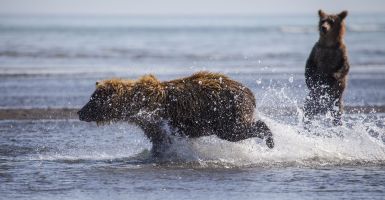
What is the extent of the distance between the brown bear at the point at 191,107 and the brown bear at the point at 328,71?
175 cm

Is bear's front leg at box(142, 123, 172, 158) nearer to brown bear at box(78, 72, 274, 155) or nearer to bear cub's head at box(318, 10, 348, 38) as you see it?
brown bear at box(78, 72, 274, 155)

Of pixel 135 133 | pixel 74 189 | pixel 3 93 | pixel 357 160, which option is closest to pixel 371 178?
pixel 357 160

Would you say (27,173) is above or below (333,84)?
below

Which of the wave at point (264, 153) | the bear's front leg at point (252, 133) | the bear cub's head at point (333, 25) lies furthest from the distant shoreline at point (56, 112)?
the bear's front leg at point (252, 133)

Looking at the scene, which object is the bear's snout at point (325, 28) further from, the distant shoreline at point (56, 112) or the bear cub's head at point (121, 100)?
the bear cub's head at point (121, 100)

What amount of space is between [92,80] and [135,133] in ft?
26.7

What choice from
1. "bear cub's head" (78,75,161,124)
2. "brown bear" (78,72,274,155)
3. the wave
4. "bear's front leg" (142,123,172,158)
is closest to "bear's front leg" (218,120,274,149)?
"brown bear" (78,72,274,155)

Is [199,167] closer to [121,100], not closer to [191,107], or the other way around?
[191,107]

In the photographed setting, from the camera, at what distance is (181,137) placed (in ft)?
32.7

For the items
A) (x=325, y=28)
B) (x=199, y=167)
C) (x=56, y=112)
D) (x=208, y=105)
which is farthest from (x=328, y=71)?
(x=56, y=112)

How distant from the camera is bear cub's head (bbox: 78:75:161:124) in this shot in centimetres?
994

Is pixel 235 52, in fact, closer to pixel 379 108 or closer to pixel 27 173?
pixel 379 108

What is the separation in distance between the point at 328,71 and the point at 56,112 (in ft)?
16.9

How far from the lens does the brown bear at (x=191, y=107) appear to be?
384 inches
